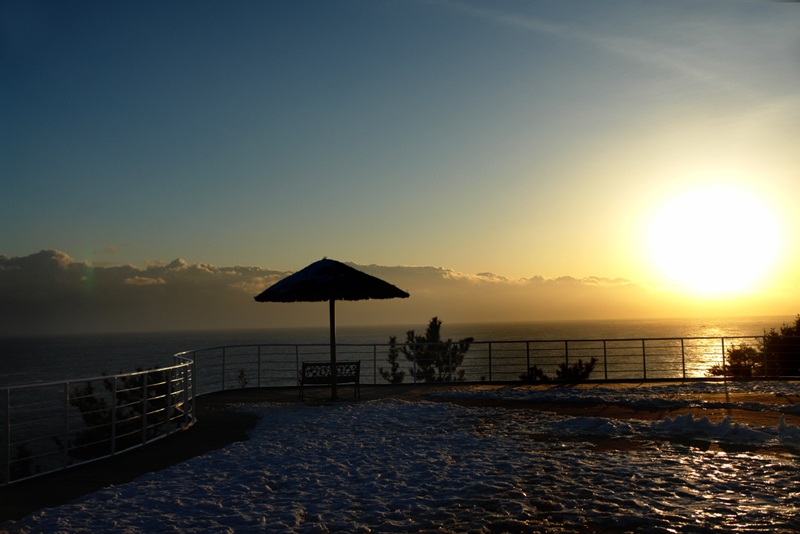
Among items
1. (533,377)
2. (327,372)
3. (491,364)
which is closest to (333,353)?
(327,372)

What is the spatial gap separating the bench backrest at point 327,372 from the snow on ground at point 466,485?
10.1 ft

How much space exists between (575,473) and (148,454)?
5.08 meters

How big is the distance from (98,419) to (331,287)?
23.5 metres

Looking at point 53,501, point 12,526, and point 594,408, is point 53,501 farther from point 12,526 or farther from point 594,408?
point 594,408

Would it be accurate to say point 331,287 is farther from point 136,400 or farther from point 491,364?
point 491,364

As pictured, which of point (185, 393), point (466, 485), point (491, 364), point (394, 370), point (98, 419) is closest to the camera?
point (466, 485)

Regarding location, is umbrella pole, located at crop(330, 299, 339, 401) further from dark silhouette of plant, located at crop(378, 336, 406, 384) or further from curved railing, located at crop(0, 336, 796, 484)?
dark silhouette of plant, located at crop(378, 336, 406, 384)

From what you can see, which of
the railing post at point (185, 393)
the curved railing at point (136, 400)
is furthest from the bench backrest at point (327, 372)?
the railing post at point (185, 393)

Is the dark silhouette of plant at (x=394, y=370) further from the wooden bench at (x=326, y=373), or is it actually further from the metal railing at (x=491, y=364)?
the wooden bench at (x=326, y=373)

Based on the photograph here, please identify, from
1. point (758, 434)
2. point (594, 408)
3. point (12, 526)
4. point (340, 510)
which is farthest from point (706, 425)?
point (12, 526)

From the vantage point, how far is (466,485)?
16.9 ft

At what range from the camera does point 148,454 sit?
6715mm

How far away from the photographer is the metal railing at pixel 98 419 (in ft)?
19.0

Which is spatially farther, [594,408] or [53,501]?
[594,408]
